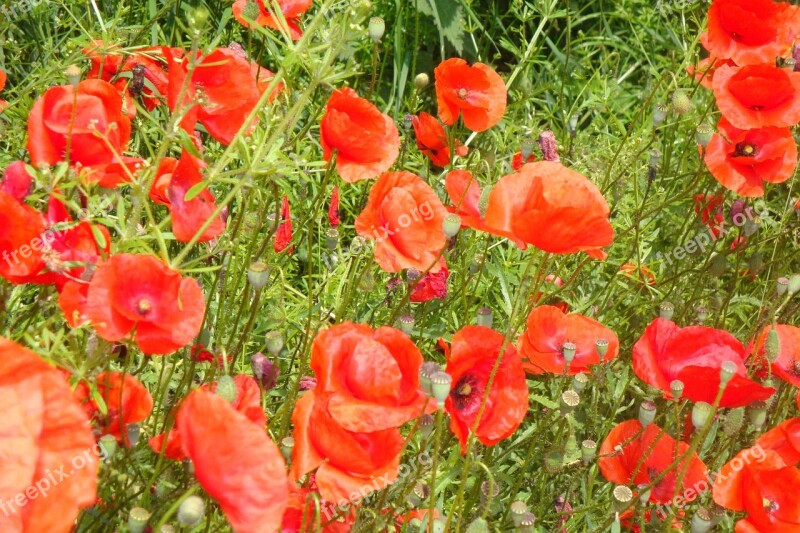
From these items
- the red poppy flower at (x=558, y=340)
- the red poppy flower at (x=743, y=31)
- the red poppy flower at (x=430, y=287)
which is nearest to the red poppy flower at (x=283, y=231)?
the red poppy flower at (x=430, y=287)

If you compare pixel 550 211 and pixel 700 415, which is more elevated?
pixel 550 211

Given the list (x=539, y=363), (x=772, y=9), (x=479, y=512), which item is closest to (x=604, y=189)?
(x=772, y=9)

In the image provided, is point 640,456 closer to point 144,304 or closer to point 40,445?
point 144,304

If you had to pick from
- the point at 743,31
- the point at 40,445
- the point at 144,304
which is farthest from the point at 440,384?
the point at 743,31

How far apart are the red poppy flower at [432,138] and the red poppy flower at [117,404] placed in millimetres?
1380

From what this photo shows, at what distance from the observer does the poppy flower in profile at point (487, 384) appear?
69.5 inches

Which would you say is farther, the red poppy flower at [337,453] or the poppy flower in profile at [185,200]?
the poppy flower in profile at [185,200]

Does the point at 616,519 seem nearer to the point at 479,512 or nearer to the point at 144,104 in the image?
the point at 479,512

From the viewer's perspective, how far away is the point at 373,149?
2.05 metres

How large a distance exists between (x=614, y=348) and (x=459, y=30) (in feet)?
6.15

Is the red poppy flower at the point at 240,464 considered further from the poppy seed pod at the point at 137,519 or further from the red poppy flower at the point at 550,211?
the red poppy flower at the point at 550,211

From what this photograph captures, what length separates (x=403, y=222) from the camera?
208cm

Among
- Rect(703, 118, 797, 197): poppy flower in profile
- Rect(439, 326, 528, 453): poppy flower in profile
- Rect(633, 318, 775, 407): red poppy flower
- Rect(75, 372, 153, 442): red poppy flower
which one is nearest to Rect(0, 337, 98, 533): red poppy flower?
Rect(75, 372, 153, 442): red poppy flower

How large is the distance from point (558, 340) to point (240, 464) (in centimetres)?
105
